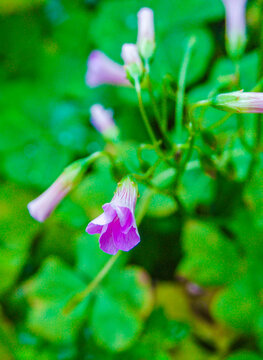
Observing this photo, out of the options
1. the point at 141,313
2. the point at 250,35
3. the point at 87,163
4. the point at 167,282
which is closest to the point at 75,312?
the point at 141,313

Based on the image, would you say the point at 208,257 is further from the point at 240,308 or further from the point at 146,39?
the point at 146,39

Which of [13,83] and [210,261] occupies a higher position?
[13,83]

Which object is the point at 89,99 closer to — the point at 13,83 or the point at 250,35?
the point at 13,83

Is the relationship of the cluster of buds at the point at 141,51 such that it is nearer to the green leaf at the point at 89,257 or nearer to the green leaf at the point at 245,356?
the green leaf at the point at 89,257

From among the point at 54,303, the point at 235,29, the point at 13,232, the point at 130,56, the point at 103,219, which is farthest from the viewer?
the point at 13,232

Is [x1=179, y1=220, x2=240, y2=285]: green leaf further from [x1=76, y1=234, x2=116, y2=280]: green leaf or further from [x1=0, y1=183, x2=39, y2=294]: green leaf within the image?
[x1=0, y1=183, x2=39, y2=294]: green leaf

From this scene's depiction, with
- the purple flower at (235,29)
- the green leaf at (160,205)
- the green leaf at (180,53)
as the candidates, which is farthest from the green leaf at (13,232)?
the purple flower at (235,29)

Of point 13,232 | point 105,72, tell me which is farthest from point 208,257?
point 13,232

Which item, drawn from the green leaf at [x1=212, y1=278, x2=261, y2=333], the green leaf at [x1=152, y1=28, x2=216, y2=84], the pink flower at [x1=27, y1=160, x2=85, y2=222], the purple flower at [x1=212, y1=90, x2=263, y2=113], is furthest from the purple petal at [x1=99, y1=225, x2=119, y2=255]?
the green leaf at [x1=152, y1=28, x2=216, y2=84]
